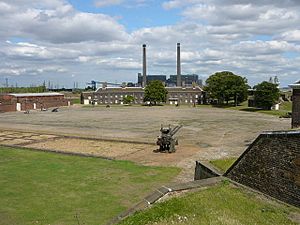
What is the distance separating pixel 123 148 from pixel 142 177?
774 centimetres

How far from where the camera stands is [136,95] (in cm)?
9269

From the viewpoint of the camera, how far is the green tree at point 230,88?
66.8 m

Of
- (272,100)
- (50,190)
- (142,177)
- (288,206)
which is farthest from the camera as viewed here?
(272,100)

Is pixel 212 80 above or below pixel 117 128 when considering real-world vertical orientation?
above

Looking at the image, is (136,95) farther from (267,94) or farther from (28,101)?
(267,94)

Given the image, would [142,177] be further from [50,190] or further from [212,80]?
[212,80]

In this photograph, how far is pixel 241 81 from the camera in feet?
222

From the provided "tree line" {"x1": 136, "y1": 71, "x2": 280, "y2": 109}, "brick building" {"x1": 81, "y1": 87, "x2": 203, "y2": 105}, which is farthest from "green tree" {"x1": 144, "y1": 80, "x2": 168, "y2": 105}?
"brick building" {"x1": 81, "y1": 87, "x2": 203, "y2": 105}

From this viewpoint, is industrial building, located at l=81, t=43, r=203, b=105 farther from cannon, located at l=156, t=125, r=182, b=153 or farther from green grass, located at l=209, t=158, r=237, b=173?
green grass, located at l=209, t=158, r=237, b=173

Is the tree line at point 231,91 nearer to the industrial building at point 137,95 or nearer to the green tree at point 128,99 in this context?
the green tree at point 128,99

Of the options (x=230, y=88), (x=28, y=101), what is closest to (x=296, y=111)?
(x=230, y=88)

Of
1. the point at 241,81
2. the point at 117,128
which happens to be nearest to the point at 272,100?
the point at 241,81

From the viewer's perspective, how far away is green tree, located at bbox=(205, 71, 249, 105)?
219 ft

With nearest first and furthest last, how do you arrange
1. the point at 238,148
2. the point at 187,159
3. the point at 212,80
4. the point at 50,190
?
the point at 50,190, the point at 187,159, the point at 238,148, the point at 212,80
